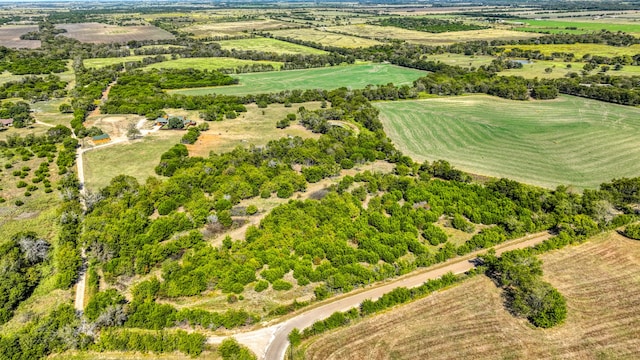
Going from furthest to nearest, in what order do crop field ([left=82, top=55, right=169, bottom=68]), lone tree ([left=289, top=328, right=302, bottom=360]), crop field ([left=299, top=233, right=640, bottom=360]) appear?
crop field ([left=82, top=55, right=169, bottom=68])
lone tree ([left=289, top=328, right=302, bottom=360])
crop field ([left=299, top=233, right=640, bottom=360])

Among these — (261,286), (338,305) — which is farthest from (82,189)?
(338,305)

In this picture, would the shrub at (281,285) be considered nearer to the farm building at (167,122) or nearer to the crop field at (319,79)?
the farm building at (167,122)

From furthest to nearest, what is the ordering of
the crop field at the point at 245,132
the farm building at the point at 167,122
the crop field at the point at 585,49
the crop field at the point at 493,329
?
the crop field at the point at 585,49, the farm building at the point at 167,122, the crop field at the point at 245,132, the crop field at the point at 493,329

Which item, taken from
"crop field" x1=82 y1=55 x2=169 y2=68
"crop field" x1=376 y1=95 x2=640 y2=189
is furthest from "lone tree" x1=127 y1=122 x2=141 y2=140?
"crop field" x1=82 y1=55 x2=169 y2=68

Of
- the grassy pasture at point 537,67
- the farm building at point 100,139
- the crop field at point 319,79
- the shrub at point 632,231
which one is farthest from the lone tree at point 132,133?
the grassy pasture at point 537,67

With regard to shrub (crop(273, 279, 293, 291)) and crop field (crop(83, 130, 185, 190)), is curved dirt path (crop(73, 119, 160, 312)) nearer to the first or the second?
crop field (crop(83, 130, 185, 190))

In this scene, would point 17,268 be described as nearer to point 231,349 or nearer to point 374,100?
point 231,349

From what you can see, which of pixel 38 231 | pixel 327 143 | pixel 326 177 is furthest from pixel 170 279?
pixel 327 143

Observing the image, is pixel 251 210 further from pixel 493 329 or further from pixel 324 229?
pixel 493 329
